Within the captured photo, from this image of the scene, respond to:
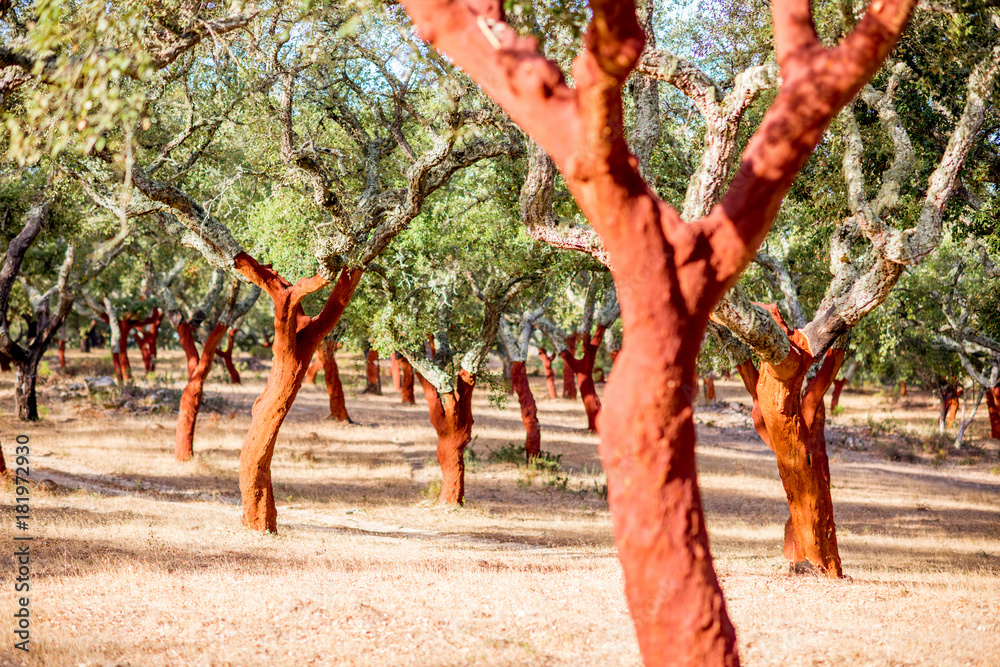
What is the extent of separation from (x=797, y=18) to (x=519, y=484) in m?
13.9

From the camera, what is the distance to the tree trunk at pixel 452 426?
44.3ft

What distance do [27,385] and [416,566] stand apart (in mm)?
15560

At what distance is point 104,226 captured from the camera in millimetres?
15742

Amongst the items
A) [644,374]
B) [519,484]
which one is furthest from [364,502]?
[644,374]

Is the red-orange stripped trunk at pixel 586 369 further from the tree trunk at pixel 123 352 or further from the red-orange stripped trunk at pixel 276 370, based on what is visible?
the tree trunk at pixel 123 352

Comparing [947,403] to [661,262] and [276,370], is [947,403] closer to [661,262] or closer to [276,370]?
[276,370]

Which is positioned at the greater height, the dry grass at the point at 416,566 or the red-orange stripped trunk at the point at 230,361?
the red-orange stripped trunk at the point at 230,361

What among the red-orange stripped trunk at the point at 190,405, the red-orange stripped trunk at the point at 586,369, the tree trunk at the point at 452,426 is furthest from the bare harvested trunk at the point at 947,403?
the red-orange stripped trunk at the point at 190,405

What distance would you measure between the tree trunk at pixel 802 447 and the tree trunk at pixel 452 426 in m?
5.73

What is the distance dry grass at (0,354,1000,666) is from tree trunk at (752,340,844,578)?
0.45 meters

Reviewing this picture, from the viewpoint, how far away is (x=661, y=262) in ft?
11.9

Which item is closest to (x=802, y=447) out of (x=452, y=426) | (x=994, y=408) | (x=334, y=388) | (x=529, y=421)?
(x=452, y=426)
